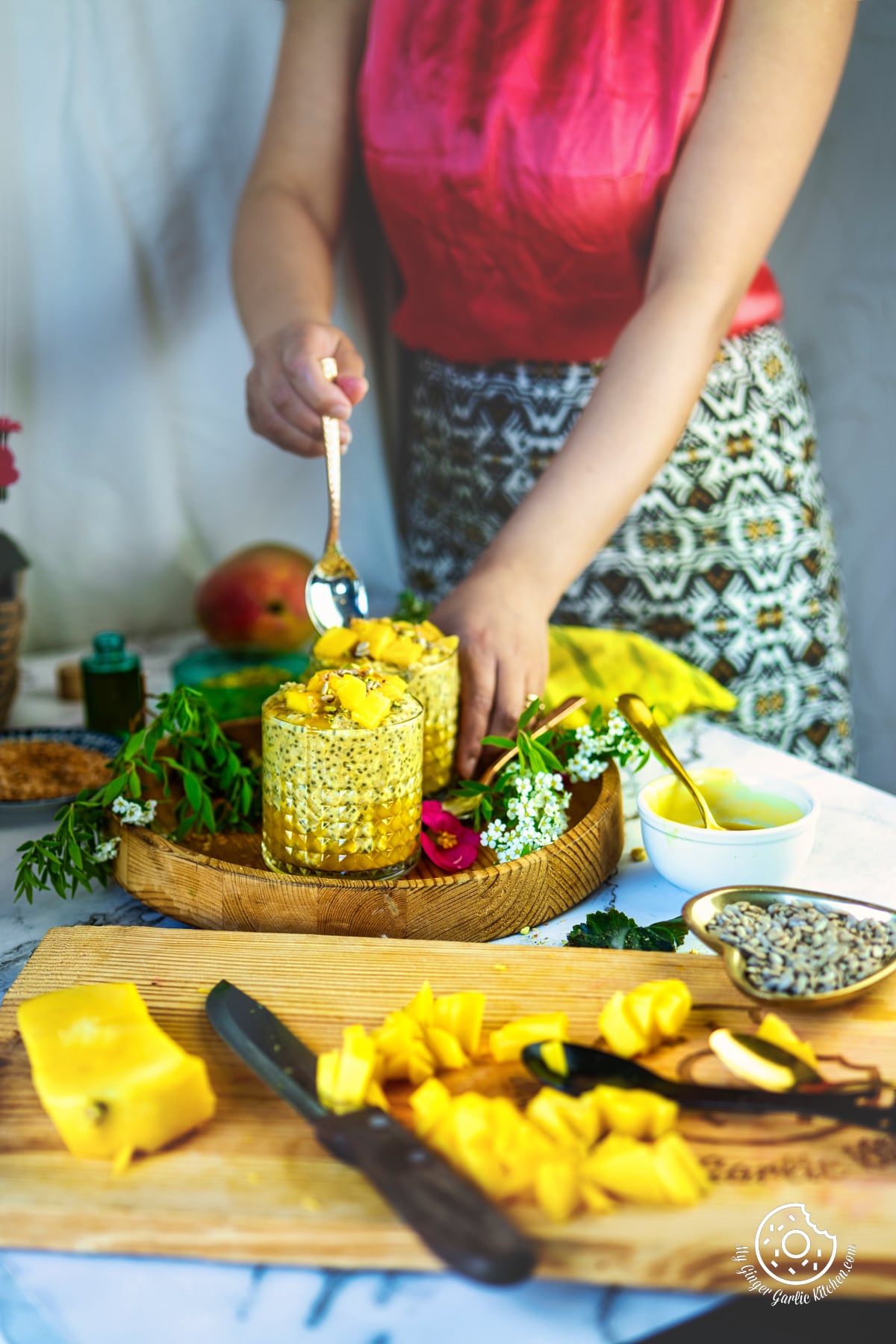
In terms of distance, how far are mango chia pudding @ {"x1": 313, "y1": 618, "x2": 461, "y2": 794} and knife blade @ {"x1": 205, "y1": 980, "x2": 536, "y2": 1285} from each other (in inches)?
13.1

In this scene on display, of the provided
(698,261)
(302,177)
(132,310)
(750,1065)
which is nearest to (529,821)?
(750,1065)

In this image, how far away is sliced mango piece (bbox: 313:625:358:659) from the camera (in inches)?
33.5

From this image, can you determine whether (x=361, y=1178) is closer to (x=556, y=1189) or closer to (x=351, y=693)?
(x=556, y=1189)

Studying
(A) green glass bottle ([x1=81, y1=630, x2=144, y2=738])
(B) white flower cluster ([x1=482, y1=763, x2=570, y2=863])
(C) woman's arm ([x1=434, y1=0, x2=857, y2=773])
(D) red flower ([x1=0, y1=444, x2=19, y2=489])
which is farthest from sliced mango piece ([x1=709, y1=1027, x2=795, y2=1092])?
(D) red flower ([x1=0, y1=444, x2=19, y2=489])

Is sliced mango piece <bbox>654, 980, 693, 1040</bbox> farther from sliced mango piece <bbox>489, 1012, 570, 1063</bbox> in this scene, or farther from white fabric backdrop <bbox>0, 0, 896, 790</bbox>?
white fabric backdrop <bbox>0, 0, 896, 790</bbox>

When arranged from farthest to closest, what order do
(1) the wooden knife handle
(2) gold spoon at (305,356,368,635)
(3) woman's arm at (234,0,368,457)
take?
(3) woman's arm at (234,0,368,457)
(2) gold spoon at (305,356,368,635)
(1) the wooden knife handle

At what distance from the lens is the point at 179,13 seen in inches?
57.9

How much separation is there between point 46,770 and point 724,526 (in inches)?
33.3

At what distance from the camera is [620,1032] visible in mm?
566

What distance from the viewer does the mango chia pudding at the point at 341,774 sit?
70cm

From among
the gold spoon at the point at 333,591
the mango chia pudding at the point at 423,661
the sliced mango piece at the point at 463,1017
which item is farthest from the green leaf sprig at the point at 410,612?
the sliced mango piece at the point at 463,1017

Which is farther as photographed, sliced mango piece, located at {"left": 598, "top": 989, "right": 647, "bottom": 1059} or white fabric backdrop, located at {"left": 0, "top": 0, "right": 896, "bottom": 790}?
white fabric backdrop, located at {"left": 0, "top": 0, "right": 896, "bottom": 790}

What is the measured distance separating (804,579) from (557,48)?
0.68 metres

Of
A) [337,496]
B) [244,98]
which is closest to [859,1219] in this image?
[337,496]
